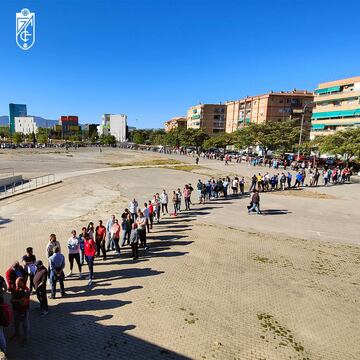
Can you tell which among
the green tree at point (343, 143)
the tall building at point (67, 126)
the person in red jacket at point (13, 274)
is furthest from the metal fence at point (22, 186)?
the tall building at point (67, 126)

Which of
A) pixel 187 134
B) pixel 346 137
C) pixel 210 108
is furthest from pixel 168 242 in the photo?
pixel 210 108

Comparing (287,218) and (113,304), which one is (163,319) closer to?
(113,304)

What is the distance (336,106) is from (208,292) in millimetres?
67363

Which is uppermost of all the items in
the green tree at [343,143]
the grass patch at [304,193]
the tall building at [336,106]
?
the tall building at [336,106]

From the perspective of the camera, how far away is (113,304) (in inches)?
298

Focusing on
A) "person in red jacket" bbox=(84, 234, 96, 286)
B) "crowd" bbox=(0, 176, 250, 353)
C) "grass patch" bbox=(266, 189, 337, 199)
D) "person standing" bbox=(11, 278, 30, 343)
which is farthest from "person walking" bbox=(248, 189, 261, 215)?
"person standing" bbox=(11, 278, 30, 343)

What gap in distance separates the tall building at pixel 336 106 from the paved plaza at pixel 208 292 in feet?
171

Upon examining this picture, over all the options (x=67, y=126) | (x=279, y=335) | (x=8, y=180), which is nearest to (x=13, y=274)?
(x=279, y=335)

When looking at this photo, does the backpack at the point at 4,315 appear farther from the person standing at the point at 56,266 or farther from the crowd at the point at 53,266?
the person standing at the point at 56,266

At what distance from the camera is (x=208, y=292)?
8.37 metres

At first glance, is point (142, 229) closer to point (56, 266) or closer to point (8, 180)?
point (56, 266)

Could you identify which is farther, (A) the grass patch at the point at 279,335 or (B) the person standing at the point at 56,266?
(B) the person standing at the point at 56,266

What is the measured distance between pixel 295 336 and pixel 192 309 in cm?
237

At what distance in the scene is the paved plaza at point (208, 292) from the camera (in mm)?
6184
